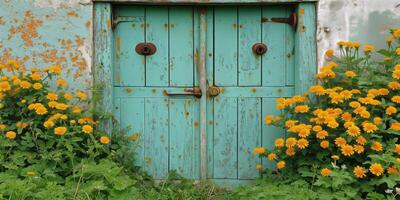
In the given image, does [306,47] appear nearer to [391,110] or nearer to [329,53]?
[329,53]

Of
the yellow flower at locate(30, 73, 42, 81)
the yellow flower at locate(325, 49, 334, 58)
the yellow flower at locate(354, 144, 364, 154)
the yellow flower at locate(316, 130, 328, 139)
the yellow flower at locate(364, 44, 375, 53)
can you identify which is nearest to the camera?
the yellow flower at locate(354, 144, 364, 154)

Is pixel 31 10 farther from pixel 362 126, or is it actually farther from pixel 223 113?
pixel 362 126

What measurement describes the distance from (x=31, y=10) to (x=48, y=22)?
175 millimetres

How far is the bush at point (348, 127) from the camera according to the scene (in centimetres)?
405

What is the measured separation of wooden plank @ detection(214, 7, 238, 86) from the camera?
196 inches

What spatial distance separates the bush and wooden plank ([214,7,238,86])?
23.1 inches

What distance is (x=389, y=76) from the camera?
4.55m

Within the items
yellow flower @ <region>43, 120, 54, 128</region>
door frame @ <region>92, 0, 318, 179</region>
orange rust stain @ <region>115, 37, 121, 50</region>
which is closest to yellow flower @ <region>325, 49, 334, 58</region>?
door frame @ <region>92, 0, 318, 179</region>

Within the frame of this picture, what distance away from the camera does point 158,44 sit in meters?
4.97

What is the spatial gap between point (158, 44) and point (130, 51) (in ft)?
0.84

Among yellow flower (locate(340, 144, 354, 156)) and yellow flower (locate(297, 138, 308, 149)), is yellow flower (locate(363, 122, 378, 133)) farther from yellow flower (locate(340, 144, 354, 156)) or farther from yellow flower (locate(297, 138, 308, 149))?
yellow flower (locate(297, 138, 308, 149))

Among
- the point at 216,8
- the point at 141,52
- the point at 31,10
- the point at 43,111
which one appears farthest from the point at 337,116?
the point at 31,10

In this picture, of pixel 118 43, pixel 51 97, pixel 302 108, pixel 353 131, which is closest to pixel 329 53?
pixel 302 108

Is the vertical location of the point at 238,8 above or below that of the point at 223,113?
above
